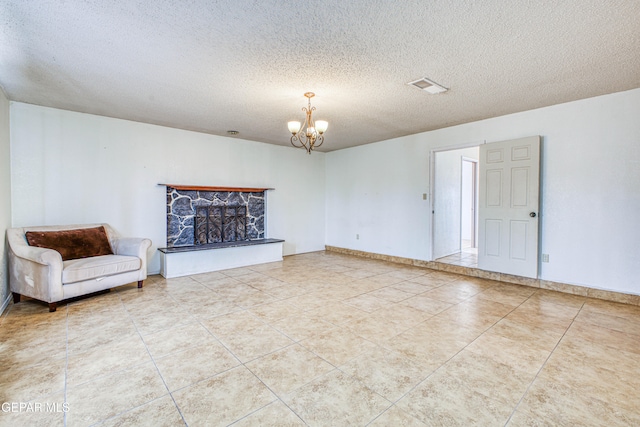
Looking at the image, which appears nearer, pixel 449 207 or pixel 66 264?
pixel 66 264

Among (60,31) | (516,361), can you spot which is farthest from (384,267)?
(60,31)

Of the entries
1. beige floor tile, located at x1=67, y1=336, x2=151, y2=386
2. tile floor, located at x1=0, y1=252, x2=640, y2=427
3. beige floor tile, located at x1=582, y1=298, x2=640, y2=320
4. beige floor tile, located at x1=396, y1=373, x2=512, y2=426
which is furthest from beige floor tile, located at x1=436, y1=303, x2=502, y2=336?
beige floor tile, located at x1=67, y1=336, x2=151, y2=386

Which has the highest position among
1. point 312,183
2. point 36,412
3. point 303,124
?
point 303,124

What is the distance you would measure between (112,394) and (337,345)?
58.7 inches

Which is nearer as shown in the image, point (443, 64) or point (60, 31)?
point (60, 31)

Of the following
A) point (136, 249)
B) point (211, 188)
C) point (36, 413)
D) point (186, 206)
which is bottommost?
point (36, 413)

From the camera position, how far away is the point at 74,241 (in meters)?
3.62

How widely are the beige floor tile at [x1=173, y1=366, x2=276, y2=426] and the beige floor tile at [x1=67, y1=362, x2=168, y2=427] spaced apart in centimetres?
19

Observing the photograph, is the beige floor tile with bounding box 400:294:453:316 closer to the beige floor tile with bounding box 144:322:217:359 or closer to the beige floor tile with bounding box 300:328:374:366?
the beige floor tile with bounding box 300:328:374:366

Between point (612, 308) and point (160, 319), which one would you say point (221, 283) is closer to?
point (160, 319)

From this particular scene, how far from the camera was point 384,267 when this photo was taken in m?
5.21

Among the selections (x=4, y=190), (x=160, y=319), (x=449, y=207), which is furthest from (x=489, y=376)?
(x=4, y=190)

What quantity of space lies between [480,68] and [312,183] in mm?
4506

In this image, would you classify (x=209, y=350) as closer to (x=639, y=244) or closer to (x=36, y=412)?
(x=36, y=412)
